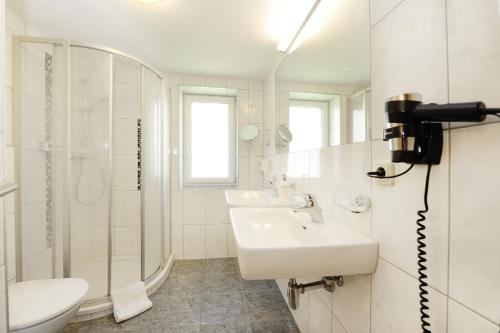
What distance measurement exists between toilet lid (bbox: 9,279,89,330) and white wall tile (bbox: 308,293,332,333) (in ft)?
4.24

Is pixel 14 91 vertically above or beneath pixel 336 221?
above

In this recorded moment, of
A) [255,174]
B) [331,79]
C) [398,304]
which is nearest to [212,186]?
[255,174]

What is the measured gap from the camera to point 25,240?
4.97ft

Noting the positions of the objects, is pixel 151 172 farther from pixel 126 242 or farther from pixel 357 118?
pixel 357 118

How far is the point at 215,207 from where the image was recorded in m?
2.53

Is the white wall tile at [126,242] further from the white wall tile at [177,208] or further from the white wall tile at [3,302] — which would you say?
the white wall tile at [3,302]

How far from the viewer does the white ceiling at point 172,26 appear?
1.41 meters

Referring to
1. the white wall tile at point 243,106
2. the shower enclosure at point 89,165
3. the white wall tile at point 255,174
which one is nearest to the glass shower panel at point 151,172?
the shower enclosure at point 89,165

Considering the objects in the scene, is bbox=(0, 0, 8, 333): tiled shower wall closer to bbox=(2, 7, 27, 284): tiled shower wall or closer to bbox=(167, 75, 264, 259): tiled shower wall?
bbox=(2, 7, 27, 284): tiled shower wall

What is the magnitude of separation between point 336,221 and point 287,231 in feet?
0.81

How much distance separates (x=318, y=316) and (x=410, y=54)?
4.11ft

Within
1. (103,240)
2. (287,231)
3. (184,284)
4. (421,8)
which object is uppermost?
(421,8)

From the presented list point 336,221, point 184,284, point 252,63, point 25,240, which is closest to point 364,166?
point 336,221

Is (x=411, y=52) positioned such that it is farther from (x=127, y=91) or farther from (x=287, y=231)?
(x=127, y=91)
